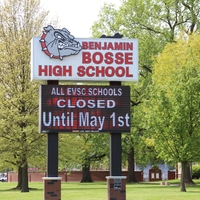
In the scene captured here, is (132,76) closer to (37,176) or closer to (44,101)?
(44,101)

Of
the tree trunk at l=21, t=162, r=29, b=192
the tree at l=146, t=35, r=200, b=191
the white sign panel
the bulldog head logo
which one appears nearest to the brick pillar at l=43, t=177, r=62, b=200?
the white sign panel

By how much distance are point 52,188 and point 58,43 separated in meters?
6.53

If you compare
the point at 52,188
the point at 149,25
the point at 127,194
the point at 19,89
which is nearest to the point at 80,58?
the point at 52,188

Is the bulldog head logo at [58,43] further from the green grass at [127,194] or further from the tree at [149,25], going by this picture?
the tree at [149,25]

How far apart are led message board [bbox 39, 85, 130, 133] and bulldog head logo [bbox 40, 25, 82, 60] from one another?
5.37 ft

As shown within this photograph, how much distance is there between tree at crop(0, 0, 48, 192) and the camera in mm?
44000

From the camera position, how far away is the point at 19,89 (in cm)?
4566

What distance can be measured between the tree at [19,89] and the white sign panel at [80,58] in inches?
659

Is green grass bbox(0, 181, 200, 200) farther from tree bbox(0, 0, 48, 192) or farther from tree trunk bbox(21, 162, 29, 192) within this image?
tree bbox(0, 0, 48, 192)

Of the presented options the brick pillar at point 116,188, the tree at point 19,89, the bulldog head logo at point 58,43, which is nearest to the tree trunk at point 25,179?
the tree at point 19,89

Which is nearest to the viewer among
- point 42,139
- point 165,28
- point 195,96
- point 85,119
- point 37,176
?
point 85,119

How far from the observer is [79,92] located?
87.2 feet

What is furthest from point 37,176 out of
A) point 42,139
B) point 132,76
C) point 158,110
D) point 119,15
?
point 132,76

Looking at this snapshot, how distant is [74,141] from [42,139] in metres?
3.68
